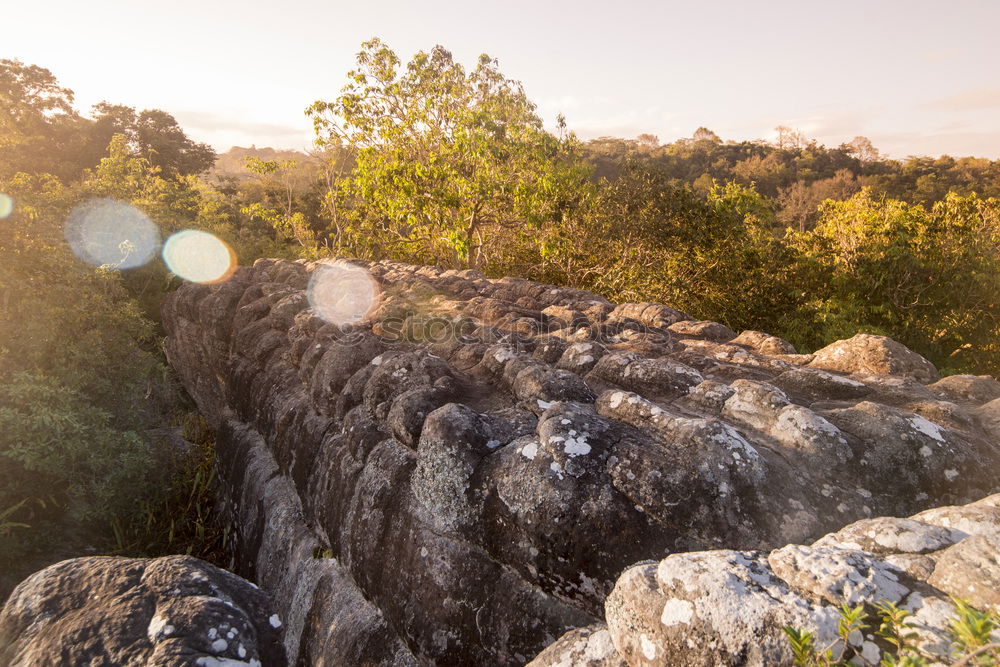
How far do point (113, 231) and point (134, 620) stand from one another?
28.5 metres

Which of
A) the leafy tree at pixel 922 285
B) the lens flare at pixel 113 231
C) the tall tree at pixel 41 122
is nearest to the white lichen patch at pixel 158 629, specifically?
the leafy tree at pixel 922 285

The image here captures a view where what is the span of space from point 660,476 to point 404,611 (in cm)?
320

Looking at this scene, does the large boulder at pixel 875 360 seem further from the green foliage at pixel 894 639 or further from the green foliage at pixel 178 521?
the green foliage at pixel 178 521

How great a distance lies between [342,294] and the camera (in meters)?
12.4

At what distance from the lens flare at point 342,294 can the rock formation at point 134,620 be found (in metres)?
5.92

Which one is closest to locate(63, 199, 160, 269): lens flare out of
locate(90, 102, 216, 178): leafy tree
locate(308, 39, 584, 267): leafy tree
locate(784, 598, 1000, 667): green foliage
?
locate(308, 39, 584, 267): leafy tree

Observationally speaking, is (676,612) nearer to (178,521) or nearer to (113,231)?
(178,521)

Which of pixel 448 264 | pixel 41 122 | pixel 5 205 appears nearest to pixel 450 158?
pixel 448 264

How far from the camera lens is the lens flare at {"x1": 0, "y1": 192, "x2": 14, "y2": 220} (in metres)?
10.0

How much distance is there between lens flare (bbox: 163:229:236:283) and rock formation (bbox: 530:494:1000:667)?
73.9ft

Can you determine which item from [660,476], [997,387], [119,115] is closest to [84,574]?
[660,476]

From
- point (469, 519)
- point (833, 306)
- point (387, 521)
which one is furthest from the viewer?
point (833, 306)

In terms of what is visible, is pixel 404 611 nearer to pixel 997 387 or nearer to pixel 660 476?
pixel 660 476

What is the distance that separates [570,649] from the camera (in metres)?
3.39
